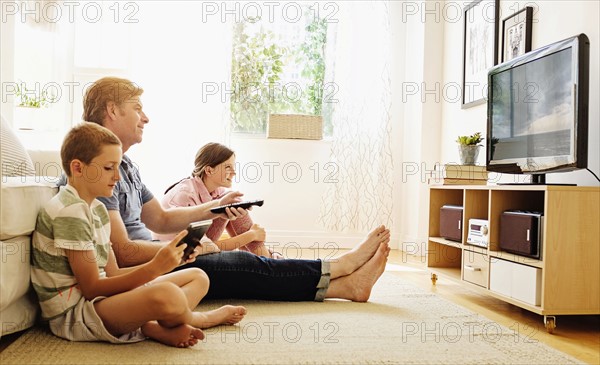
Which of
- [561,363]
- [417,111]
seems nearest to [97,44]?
[417,111]

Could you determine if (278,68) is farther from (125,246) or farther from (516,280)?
(125,246)

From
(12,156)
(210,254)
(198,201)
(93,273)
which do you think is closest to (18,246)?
(93,273)

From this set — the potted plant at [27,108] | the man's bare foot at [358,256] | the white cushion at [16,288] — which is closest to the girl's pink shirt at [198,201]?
the man's bare foot at [358,256]

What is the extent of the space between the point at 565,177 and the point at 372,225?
220 centimetres

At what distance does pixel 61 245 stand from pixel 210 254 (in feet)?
2.24

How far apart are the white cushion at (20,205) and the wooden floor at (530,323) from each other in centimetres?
33

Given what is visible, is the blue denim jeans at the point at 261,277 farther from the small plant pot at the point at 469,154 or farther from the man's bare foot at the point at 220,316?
the small plant pot at the point at 469,154

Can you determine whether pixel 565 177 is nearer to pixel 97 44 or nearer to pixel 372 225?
pixel 372 225

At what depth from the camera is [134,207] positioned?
2107 mm

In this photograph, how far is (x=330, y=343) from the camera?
1.80 metres

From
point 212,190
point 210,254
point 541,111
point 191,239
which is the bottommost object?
point 210,254

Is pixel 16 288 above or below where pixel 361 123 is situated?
below

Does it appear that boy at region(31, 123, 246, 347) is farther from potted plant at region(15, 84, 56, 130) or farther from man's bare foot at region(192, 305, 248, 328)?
potted plant at region(15, 84, 56, 130)

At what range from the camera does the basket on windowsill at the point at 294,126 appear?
187 inches
